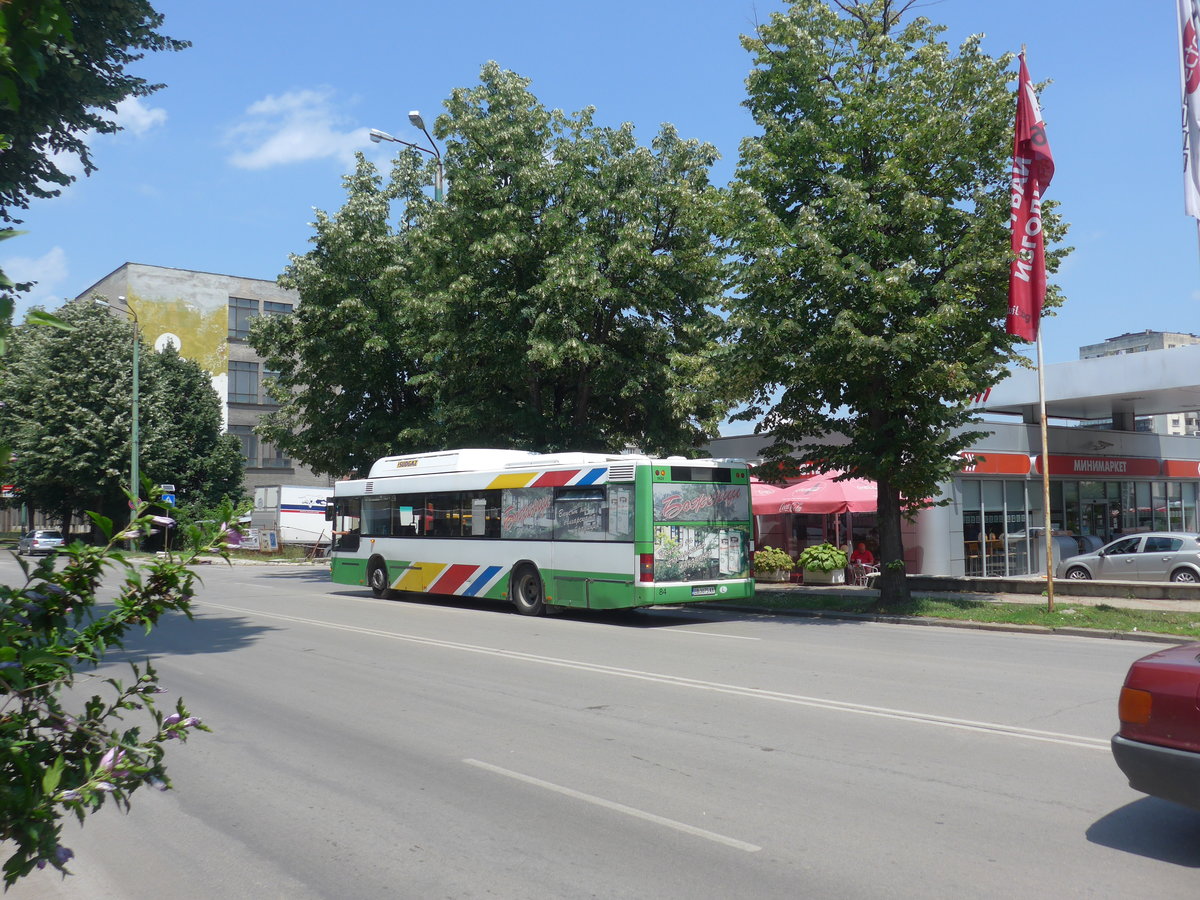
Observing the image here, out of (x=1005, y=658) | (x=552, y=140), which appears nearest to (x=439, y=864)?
(x=1005, y=658)

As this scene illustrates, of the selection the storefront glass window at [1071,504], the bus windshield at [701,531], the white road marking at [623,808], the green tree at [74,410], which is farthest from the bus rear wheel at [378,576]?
the green tree at [74,410]

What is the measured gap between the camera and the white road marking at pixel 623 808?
5.65 metres

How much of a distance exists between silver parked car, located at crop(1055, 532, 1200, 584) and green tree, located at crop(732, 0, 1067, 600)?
8101 millimetres

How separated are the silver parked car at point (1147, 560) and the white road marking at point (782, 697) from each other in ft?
51.3

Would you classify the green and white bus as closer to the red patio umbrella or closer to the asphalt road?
the asphalt road

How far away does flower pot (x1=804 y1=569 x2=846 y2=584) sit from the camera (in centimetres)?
2547

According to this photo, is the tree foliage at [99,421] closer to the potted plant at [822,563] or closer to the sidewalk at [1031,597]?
the potted plant at [822,563]

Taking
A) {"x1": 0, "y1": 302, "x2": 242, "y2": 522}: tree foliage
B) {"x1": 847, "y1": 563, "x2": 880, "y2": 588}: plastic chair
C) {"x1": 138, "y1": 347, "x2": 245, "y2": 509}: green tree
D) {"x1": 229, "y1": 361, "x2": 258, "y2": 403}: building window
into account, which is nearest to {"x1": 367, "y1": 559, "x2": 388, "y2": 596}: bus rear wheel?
{"x1": 847, "y1": 563, "x2": 880, "y2": 588}: plastic chair

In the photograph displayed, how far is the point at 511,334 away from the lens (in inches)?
938

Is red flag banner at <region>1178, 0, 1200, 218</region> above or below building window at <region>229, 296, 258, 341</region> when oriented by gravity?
below

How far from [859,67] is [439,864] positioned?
698 inches

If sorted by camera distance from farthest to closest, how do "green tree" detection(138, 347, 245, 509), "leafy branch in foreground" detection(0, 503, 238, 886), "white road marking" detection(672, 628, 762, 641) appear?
"green tree" detection(138, 347, 245, 509) → "white road marking" detection(672, 628, 762, 641) → "leafy branch in foreground" detection(0, 503, 238, 886)

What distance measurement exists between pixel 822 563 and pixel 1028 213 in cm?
1109

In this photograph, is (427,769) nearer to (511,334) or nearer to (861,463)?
(861,463)
